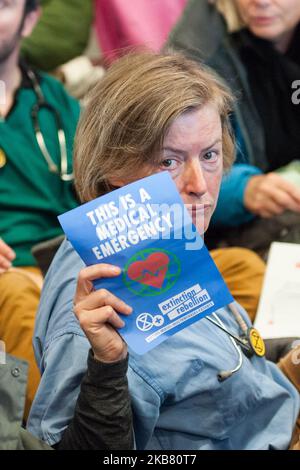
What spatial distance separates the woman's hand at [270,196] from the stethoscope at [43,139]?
1.42ft

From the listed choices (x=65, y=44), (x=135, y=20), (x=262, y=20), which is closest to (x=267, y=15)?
(x=262, y=20)

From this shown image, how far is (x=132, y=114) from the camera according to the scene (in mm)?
1254

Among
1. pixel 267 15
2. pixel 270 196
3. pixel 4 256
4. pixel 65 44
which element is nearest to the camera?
pixel 4 256

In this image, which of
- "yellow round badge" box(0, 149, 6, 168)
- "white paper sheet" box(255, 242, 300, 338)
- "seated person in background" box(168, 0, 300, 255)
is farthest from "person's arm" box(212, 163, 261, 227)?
"yellow round badge" box(0, 149, 6, 168)

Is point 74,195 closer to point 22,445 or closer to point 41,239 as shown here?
point 41,239

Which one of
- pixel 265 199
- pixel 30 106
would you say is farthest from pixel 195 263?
pixel 30 106

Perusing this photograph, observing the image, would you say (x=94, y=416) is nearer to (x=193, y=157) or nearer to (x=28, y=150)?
(x=193, y=157)

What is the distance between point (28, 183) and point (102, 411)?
1.04m

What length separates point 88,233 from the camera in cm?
112

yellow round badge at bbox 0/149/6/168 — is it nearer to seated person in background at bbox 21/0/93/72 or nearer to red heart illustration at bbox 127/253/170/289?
seated person in background at bbox 21/0/93/72

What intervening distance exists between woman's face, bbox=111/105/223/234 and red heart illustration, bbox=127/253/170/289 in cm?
14

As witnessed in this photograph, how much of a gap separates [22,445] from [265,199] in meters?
1.05

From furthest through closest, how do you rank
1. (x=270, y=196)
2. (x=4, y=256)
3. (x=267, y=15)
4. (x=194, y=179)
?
1. (x=267, y=15)
2. (x=270, y=196)
3. (x=4, y=256)
4. (x=194, y=179)

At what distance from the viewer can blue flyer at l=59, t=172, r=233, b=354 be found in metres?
1.12
